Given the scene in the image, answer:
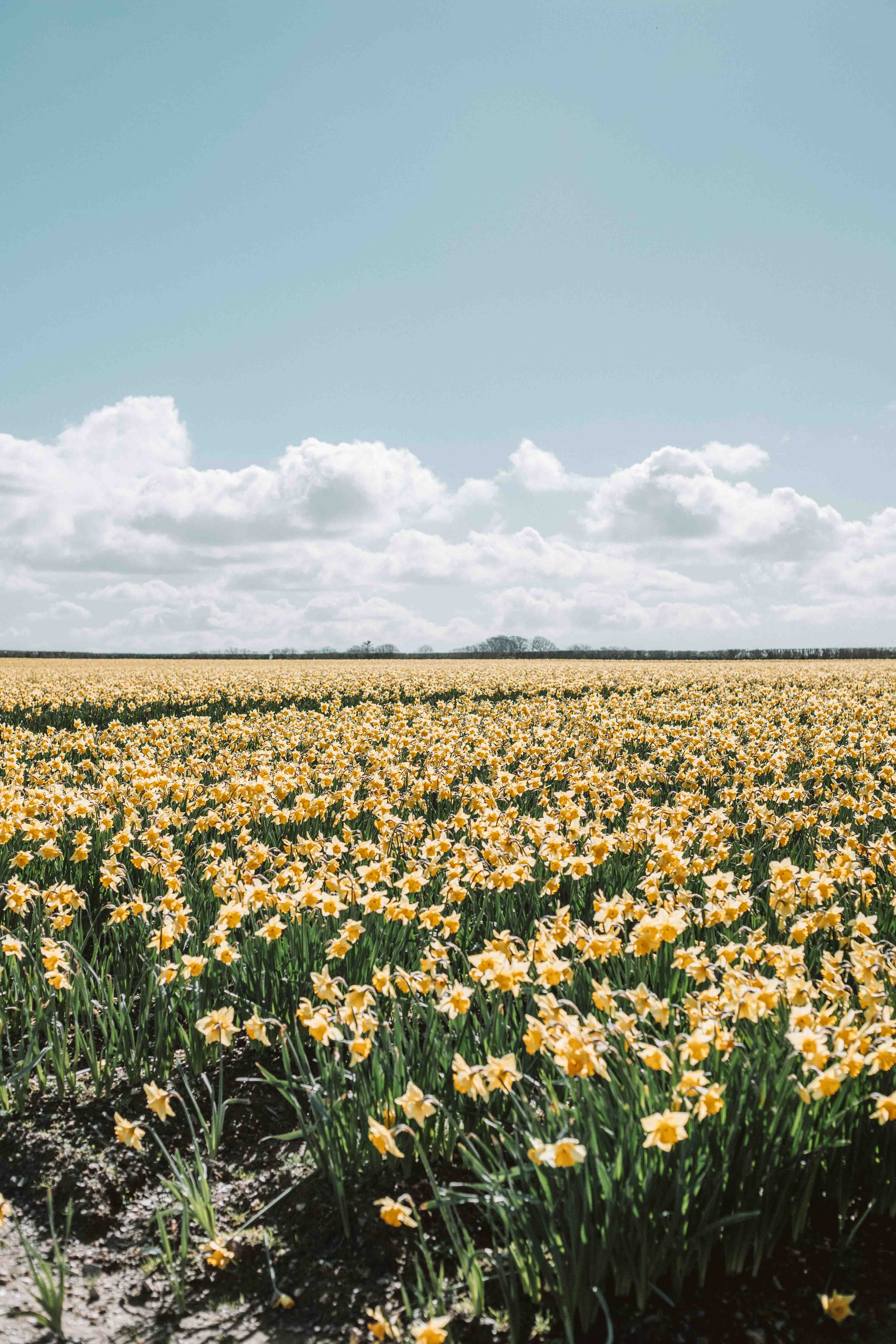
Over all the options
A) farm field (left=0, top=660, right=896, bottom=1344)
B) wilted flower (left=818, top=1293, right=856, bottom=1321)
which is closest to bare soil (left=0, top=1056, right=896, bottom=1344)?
farm field (left=0, top=660, right=896, bottom=1344)

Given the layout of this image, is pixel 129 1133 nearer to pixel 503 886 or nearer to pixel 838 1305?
pixel 503 886

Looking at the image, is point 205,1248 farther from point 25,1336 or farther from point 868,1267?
point 868,1267

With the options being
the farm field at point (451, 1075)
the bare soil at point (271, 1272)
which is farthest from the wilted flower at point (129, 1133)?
the bare soil at point (271, 1272)

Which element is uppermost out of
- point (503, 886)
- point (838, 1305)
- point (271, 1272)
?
point (503, 886)

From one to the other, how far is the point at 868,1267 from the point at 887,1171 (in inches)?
12.4

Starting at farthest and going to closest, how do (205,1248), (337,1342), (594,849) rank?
(594,849) < (205,1248) < (337,1342)

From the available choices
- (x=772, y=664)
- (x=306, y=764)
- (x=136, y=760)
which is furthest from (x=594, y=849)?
(x=772, y=664)

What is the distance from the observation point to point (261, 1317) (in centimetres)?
268

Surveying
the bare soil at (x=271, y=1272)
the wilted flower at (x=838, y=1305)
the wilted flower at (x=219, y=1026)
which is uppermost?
the wilted flower at (x=219, y=1026)

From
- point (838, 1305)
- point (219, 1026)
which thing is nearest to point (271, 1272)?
point (219, 1026)

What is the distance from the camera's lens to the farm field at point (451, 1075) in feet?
8.39

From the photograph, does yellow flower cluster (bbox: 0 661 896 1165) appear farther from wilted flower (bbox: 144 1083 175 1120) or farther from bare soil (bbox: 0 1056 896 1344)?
bare soil (bbox: 0 1056 896 1344)

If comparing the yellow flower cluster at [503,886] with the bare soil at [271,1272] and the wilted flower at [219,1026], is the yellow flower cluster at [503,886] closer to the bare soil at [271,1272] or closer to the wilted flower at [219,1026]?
the wilted flower at [219,1026]

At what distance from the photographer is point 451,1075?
3453 mm
